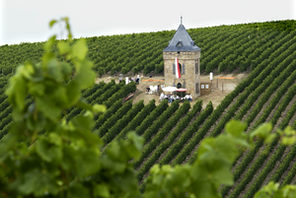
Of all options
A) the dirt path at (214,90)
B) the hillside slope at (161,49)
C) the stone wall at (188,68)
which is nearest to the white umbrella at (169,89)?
the dirt path at (214,90)

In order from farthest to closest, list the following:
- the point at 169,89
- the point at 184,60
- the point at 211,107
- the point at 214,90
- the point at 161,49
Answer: the point at 161,49
the point at 214,90
the point at 184,60
the point at 169,89
the point at 211,107

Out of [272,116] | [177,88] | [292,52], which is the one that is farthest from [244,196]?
[292,52]

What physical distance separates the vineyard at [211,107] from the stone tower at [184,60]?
9.59ft

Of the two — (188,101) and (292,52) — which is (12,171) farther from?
(292,52)

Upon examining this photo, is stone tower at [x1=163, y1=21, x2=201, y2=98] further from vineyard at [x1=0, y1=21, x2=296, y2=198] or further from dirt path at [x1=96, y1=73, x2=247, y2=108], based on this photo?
vineyard at [x1=0, y1=21, x2=296, y2=198]

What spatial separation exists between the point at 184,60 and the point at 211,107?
5932 millimetres

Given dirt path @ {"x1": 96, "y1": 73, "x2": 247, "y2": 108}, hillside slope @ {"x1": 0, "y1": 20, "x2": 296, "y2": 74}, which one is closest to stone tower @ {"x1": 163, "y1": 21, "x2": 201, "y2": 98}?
dirt path @ {"x1": 96, "y1": 73, "x2": 247, "y2": 108}

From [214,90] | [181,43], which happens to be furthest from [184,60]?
[214,90]

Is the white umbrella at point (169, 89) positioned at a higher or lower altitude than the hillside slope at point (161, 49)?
higher

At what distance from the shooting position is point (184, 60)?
131ft

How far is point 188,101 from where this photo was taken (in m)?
36.6

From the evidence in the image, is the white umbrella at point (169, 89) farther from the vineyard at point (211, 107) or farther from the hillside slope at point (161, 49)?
the hillside slope at point (161, 49)

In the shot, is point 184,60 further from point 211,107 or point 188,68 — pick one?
point 211,107

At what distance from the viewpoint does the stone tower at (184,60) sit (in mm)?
39688
